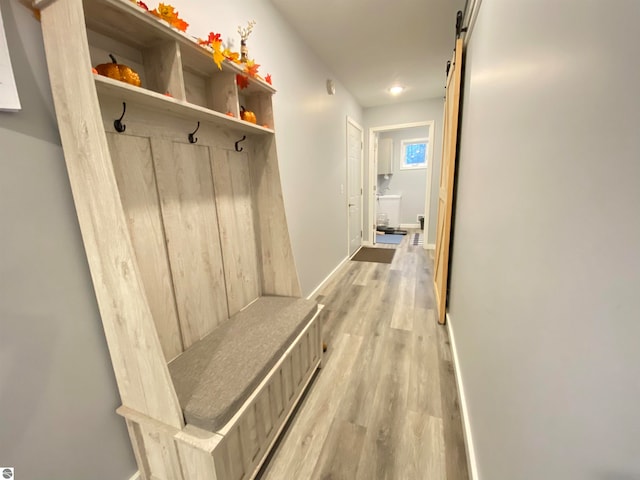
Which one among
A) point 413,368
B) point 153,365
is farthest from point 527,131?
point 413,368

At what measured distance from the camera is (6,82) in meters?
0.74

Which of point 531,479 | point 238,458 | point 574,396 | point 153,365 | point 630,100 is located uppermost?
point 630,100

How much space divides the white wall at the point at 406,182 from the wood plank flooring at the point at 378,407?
4.39 metres

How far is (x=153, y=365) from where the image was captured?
915 millimetres

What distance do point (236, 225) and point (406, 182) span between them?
19.3 feet

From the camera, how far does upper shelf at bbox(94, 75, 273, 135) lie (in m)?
0.83

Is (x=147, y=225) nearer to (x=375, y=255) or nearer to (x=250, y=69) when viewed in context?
(x=250, y=69)

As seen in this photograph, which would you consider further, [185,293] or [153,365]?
[185,293]

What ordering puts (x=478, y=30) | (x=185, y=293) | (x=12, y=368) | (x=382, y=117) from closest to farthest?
1. (x=12, y=368)
2. (x=185, y=293)
3. (x=478, y=30)
4. (x=382, y=117)

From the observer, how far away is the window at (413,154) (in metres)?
6.47

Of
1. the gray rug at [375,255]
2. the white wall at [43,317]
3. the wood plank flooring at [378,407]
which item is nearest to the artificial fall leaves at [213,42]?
the white wall at [43,317]

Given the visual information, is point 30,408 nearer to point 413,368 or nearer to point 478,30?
point 413,368

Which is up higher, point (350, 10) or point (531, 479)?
point (350, 10)

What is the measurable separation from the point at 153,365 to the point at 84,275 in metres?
0.42
